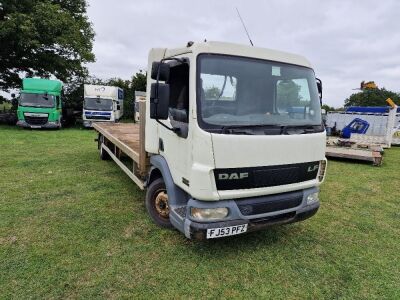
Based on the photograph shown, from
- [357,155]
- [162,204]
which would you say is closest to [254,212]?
[162,204]

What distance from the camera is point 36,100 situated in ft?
56.6

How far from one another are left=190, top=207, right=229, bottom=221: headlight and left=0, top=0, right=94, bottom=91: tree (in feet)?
59.1

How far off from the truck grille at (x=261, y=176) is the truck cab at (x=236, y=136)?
11mm

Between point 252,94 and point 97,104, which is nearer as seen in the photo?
point 252,94

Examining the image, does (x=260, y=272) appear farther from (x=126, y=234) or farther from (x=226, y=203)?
(x=126, y=234)

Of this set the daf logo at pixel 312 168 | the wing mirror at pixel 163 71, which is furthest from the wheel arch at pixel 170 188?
the daf logo at pixel 312 168

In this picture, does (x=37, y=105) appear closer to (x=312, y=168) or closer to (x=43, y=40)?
(x=43, y=40)

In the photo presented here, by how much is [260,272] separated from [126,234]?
186cm

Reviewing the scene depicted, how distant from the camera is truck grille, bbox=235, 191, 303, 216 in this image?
3.25 m

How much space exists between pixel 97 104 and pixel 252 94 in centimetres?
1776

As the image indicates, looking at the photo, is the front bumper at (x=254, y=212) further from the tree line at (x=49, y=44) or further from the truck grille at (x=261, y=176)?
the tree line at (x=49, y=44)

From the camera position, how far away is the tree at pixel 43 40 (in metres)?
17.2

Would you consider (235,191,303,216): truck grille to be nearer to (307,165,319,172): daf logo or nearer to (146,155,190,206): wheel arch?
(307,165,319,172): daf logo

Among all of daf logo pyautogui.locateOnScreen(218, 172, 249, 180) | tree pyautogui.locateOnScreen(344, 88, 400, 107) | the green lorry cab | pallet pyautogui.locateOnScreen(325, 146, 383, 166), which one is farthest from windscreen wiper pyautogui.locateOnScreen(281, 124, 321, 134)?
tree pyautogui.locateOnScreen(344, 88, 400, 107)
